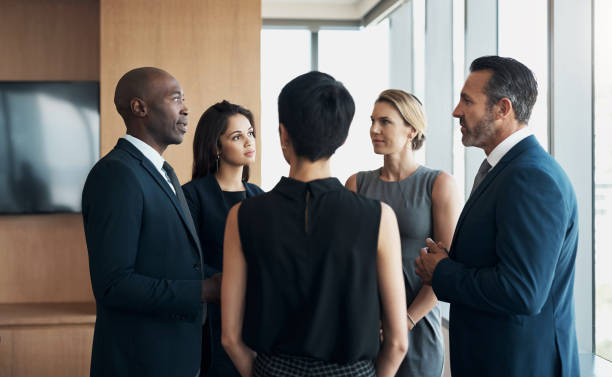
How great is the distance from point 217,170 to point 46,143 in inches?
74.6

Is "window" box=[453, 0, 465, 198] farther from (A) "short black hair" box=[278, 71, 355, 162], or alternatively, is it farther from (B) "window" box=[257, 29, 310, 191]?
(A) "short black hair" box=[278, 71, 355, 162]

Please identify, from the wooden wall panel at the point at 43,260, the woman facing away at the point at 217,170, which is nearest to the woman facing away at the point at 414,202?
the woman facing away at the point at 217,170

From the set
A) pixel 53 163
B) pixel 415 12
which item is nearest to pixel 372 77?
pixel 415 12

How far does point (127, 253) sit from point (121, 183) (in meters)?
0.18

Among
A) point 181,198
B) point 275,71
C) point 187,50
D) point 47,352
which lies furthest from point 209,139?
point 275,71

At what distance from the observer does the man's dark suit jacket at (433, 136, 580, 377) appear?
54.2 inches

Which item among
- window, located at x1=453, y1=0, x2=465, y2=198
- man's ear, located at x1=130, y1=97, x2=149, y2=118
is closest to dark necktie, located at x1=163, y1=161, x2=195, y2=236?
man's ear, located at x1=130, y1=97, x2=149, y2=118

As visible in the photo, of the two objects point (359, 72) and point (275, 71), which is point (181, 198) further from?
point (359, 72)

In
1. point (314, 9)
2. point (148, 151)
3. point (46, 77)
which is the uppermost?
point (314, 9)

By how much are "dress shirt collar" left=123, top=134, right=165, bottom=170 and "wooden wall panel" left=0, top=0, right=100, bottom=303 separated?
2454 millimetres

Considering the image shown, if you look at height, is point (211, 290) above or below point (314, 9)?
below
